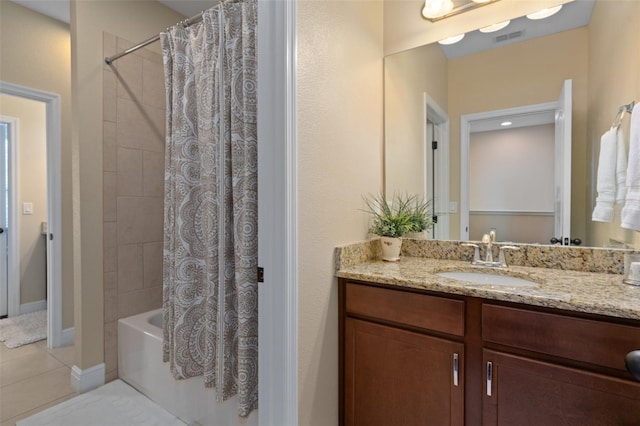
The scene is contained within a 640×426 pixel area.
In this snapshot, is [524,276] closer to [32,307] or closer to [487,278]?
[487,278]

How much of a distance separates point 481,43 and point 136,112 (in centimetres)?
213

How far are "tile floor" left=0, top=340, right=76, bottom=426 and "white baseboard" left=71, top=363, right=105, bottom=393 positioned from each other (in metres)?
0.06

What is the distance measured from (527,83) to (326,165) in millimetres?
1068

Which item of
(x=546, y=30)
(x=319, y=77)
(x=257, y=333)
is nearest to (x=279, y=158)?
(x=319, y=77)

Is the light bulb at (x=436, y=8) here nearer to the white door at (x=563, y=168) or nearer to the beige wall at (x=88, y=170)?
the white door at (x=563, y=168)

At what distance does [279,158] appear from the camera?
1126 mm

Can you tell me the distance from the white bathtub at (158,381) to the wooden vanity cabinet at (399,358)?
0.46 meters

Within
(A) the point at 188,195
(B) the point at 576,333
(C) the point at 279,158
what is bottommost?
(B) the point at 576,333

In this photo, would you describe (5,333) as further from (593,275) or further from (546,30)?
(546,30)

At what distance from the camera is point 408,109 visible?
1.83m

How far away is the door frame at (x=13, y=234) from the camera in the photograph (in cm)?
313

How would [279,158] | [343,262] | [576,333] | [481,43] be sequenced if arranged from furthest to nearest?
1. [481,43]
2. [343,262]
3. [279,158]
4. [576,333]

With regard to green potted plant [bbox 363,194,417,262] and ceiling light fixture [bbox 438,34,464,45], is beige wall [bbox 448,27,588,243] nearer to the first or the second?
ceiling light fixture [bbox 438,34,464,45]

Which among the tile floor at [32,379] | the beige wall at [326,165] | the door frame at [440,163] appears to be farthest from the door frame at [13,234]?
the door frame at [440,163]
